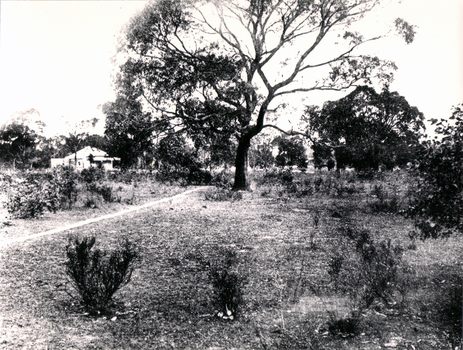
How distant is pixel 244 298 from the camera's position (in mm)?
4512

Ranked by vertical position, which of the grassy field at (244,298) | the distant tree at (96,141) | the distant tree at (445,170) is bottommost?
the grassy field at (244,298)

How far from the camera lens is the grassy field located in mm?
3488

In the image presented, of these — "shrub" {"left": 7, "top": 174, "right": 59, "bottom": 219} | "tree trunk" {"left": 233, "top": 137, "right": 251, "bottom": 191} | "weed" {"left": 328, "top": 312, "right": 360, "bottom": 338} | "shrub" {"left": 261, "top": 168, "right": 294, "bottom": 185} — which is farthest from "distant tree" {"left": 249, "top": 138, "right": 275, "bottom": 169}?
"weed" {"left": 328, "top": 312, "right": 360, "bottom": 338}

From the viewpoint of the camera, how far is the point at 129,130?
701 inches

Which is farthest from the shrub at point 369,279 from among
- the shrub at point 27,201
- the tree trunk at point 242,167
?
the tree trunk at point 242,167

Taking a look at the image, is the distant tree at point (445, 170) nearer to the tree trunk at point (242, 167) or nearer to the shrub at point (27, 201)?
→ the shrub at point (27, 201)

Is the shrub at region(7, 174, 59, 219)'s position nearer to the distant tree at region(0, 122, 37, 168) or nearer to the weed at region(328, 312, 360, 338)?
the weed at region(328, 312, 360, 338)

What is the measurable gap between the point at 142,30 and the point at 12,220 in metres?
10.0

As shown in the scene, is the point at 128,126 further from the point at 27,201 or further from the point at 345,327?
the point at 345,327

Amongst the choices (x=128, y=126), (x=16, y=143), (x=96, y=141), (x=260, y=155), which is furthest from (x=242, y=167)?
(x=96, y=141)

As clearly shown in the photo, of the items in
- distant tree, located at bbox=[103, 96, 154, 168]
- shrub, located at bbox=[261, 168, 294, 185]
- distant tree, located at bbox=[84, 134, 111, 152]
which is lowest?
shrub, located at bbox=[261, 168, 294, 185]

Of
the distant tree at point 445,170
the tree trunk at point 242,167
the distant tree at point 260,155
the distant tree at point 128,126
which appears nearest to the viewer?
the distant tree at point 445,170

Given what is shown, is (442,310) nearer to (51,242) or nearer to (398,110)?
(51,242)

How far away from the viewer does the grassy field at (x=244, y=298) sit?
3.49 meters
